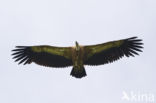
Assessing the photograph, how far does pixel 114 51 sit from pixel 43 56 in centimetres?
385

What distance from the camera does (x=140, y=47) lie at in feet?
60.3

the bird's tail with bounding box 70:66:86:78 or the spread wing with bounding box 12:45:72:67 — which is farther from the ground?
the spread wing with bounding box 12:45:72:67

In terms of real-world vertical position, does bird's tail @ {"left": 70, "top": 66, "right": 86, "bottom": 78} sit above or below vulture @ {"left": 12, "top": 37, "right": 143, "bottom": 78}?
below

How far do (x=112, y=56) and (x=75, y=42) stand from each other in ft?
8.35

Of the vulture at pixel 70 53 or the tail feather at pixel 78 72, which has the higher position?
the vulture at pixel 70 53

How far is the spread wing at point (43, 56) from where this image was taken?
1841cm

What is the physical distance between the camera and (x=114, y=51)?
1852cm

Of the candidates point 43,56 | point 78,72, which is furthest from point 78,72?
point 43,56

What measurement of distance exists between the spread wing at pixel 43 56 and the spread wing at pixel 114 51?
1301mm

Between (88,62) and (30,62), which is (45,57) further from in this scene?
(88,62)

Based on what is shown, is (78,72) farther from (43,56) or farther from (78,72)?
(43,56)

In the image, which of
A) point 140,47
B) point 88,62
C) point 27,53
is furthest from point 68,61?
point 140,47

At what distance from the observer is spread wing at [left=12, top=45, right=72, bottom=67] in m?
18.4

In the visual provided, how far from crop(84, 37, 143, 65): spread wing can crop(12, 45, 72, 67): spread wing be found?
1301 mm
